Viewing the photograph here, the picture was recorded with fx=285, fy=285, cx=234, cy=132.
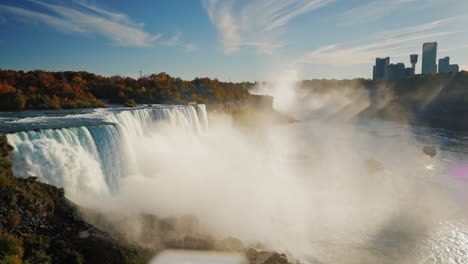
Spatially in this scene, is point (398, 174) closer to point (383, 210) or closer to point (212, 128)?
point (383, 210)

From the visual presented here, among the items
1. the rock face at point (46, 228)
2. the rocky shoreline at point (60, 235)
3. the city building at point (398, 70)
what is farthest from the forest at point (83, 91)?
the city building at point (398, 70)

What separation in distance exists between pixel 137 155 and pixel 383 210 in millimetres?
17714

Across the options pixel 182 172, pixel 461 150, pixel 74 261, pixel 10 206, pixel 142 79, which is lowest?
pixel 461 150

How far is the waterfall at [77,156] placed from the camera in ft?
39.2

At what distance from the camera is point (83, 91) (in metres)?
38.2

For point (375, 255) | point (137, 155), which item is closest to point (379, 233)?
point (375, 255)

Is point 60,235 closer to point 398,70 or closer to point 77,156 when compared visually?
point 77,156

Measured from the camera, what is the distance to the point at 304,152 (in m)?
41.5

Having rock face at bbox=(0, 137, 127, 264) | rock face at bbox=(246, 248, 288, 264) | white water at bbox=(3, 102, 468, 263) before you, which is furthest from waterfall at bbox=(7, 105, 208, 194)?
rock face at bbox=(246, 248, 288, 264)

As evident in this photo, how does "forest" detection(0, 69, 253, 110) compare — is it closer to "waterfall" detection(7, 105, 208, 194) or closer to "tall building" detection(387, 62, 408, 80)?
"waterfall" detection(7, 105, 208, 194)

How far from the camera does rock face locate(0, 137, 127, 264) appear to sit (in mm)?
7867

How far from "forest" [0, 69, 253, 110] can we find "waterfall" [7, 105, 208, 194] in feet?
41.8

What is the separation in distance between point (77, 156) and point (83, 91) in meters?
28.2

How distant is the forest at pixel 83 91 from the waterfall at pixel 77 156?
12.7m
